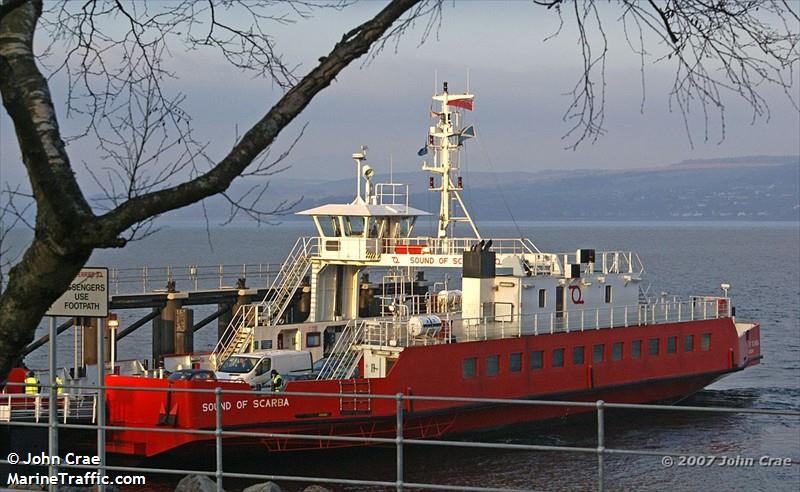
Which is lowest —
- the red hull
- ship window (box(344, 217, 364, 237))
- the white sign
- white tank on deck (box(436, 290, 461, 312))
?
the red hull

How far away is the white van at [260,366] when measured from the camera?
24677mm

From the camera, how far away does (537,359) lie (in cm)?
2791

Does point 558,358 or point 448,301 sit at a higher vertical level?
point 448,301

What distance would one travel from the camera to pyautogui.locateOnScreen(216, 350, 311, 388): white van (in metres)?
24.7

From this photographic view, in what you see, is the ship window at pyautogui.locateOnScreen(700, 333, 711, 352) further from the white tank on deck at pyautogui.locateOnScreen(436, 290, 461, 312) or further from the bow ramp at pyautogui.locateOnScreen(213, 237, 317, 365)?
the bow ramp at pyautogui.locateOnScreen(213, 237, 317, 365)

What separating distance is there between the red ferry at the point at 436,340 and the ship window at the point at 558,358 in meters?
0.03

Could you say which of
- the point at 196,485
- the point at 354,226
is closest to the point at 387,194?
the point at 354,226

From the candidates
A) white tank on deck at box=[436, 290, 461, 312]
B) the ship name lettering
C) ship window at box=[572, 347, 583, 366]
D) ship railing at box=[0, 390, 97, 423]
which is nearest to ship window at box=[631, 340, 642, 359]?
ship window at box=[572, 347, 583, 366]

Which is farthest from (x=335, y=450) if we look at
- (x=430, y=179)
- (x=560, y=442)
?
(x=430, y=179)

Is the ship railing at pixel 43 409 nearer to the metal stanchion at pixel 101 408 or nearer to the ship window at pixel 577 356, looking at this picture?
the metal stanchion at pixel 101 408

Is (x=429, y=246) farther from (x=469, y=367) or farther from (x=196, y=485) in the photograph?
(x=196, y=485)

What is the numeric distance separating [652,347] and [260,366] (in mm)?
11759

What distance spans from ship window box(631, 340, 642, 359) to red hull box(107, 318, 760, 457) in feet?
0.35

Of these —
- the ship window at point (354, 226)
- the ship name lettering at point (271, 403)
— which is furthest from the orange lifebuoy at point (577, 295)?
the ship name lettering at point (271, 403)
